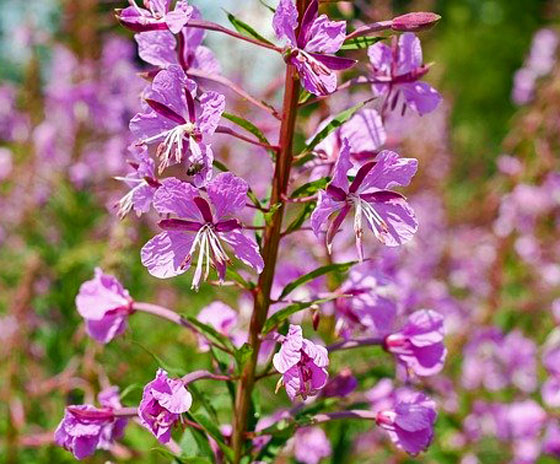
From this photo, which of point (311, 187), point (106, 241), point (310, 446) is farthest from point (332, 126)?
point (106, 241)

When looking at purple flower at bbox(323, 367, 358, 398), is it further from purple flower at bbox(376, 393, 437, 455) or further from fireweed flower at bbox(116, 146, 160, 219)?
fireweed flower at bbox(116, 146, 160, 219)

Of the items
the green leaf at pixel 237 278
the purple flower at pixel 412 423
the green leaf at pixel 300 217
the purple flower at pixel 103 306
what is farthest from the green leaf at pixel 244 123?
the purple flower at pixel 412 423

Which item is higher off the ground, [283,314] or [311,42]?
[311,42]

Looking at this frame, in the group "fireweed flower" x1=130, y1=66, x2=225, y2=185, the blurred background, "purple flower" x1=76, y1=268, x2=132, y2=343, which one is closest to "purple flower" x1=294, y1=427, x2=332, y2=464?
the blurred background

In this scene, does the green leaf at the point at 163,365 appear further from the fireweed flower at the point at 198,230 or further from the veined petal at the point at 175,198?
the veined petal at the point at 175,198

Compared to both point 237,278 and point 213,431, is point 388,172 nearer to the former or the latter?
point 237,278

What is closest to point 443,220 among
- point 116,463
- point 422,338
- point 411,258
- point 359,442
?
point 411,258

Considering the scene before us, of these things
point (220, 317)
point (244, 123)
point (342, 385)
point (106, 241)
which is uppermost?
point (244, 123)
